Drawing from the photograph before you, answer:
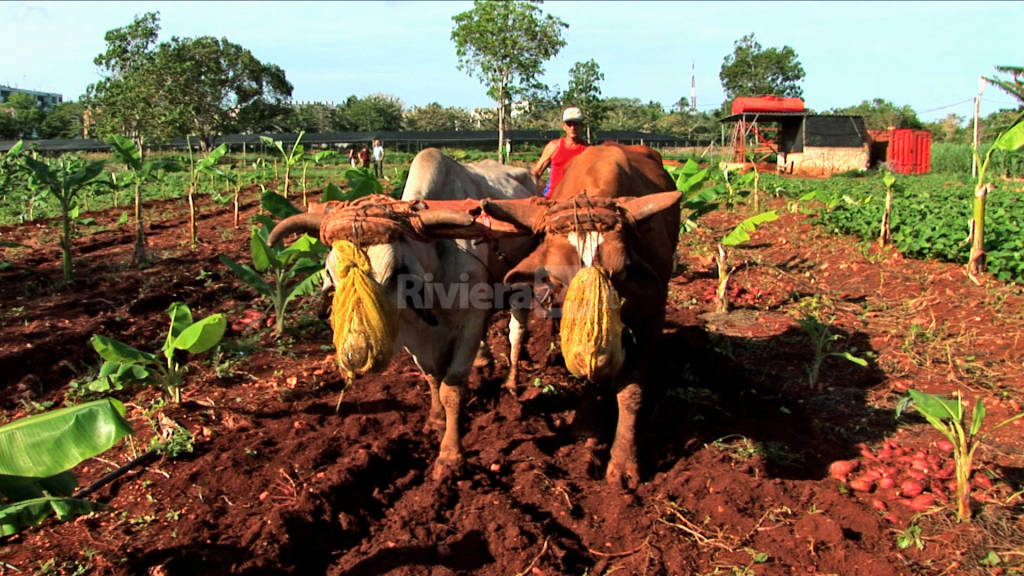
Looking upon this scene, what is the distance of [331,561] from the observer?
147 inches

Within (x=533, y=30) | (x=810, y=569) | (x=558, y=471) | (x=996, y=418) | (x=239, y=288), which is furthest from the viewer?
(x=533, y=30)

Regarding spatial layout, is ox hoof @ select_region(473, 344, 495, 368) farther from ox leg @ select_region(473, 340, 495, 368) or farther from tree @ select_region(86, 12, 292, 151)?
tree @ select_region(86, 12, 292, 151)

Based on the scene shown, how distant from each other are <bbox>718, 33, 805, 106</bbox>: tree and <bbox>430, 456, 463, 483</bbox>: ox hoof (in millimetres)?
65717

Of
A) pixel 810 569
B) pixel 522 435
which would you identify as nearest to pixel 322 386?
pixel 522 435

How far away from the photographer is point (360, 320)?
→ 3836mm

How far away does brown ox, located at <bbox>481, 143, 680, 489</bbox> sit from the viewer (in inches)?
157

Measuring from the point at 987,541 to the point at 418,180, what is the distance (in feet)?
12.7

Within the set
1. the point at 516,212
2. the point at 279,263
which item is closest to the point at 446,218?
the point at 516,212

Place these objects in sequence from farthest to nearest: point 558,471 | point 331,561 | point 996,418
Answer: point 996,418
point 558,471
point 331,561

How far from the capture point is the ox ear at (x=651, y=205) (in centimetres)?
405

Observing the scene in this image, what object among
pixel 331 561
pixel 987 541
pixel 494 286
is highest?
pixel 494 286

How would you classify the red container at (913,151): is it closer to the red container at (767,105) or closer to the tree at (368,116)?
the red container at (767,105)

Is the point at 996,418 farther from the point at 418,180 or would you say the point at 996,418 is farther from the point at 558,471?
the point at 418,180

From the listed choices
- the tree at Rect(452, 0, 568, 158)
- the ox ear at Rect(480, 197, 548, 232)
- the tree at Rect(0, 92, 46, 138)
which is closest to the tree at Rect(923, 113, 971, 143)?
the tree at Rect(452, 0, 568, 158)
